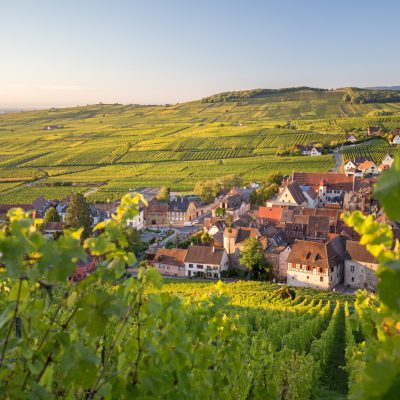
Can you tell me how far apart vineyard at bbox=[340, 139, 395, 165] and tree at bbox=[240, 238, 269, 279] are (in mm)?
61739

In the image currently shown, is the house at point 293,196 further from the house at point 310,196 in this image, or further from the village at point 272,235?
the house at point 310,196

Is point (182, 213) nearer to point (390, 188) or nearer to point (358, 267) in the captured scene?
point (358, 267)

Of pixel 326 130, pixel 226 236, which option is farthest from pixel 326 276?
pixel 326 130

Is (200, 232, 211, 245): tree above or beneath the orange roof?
→ beneath

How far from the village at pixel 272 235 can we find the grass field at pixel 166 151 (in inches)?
754

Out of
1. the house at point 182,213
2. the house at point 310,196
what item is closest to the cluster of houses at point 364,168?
the house at point 310,196

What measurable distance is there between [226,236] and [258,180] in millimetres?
43704

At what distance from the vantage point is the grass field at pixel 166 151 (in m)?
101

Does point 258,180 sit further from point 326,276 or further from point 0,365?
point 0,365

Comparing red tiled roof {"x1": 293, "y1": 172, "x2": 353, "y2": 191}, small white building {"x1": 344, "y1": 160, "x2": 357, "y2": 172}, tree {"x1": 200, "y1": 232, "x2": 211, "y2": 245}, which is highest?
small white building {"x1": 344, "y1": 160, "x2": 357, "y2": 172}

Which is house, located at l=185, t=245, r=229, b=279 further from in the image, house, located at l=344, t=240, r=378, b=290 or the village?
house, located at l=344, t=240, r=378, b=290

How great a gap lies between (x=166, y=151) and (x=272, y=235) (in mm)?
88318

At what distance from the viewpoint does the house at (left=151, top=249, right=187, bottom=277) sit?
48000mm

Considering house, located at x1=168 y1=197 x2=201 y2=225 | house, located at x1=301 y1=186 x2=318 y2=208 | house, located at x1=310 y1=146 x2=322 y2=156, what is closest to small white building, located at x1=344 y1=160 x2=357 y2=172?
house, located at x1=301 y1=186 x2=318 y2=208
